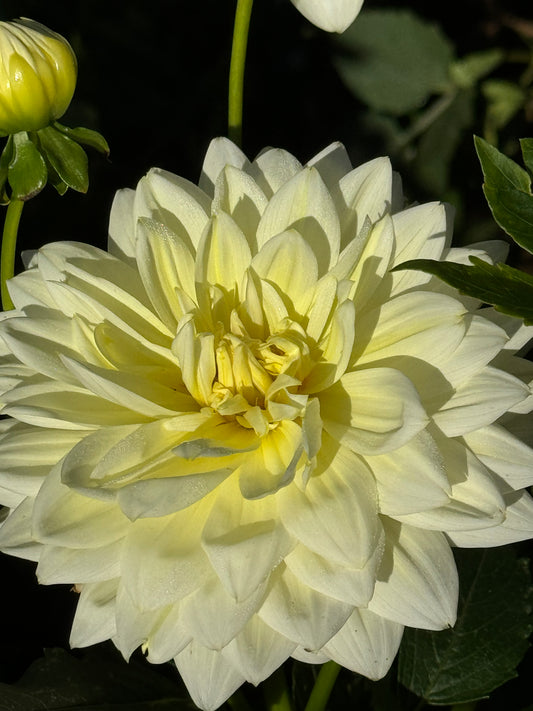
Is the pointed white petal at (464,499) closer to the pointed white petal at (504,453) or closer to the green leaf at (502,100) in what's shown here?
the pointed white petal at (504,453)

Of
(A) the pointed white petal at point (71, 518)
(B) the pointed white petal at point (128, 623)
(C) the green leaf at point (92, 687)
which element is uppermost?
(A) the pointed white petal at point (71, 518)

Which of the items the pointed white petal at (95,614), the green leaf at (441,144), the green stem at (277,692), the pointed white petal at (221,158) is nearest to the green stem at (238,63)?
the pointed white petal at (221,158)

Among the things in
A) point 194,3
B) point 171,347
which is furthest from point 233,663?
point 194,3

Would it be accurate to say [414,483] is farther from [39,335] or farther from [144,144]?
[144,144]

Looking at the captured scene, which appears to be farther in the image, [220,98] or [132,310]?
[220,98]

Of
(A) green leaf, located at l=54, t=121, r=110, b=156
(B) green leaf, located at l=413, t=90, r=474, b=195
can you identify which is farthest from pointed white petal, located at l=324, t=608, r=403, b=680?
(B) green leaf, located at l=413, t=90, r=474, b=195

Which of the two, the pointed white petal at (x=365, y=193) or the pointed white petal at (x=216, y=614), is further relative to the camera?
the pointed white petal at (x=365, y=193)
